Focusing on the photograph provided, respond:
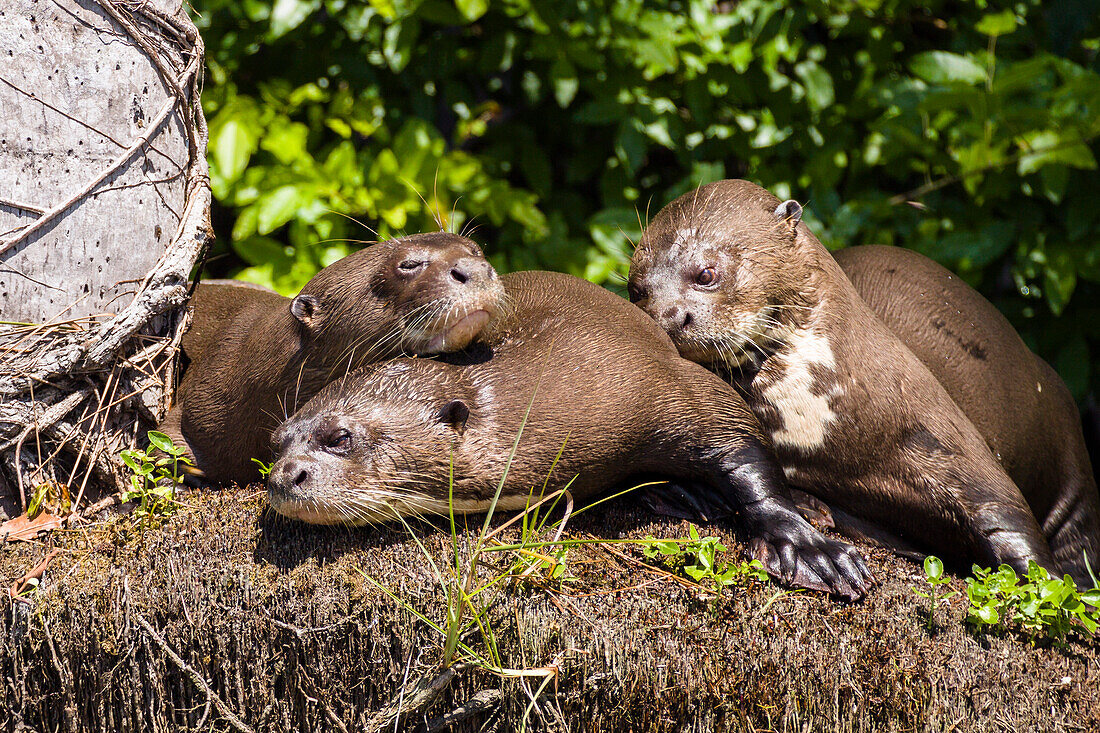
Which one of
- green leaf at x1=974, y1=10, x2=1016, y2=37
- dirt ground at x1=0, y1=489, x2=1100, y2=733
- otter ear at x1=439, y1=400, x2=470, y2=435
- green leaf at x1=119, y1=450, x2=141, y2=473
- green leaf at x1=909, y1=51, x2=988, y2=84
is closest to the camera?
dirt ground at x1=0, y1=489, x2=1100, y2=733

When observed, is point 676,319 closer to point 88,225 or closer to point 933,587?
point 933,587

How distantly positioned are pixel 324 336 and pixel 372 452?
14.5 inches

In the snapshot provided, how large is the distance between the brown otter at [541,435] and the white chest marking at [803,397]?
0.52ft

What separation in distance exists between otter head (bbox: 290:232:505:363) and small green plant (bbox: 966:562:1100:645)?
115 cm

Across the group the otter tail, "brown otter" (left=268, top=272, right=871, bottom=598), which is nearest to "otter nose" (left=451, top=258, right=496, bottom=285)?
"brown otter" (left=268, top=272, right=871, bottom=598)

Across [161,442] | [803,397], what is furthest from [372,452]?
[803,397]

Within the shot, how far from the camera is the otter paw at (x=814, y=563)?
1.98 metres

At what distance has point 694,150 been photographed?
3.87m

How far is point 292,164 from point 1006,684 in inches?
118

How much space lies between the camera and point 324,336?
7.31 ft

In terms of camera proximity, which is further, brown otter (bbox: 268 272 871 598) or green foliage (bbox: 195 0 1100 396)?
green foliage (bbox: 195 0 1100 396)

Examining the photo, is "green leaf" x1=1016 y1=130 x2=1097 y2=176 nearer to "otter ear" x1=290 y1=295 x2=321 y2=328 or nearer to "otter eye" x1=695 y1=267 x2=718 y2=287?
"otter eye" x1=695 y1=267 x2=718 y2=287

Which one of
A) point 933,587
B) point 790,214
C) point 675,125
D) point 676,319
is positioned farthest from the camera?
point 675,125

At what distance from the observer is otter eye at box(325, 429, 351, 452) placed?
1.99 meters
